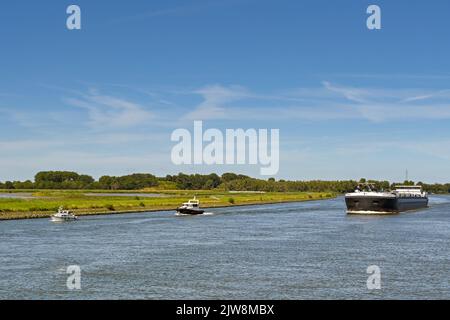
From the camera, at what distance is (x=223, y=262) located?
51812mm

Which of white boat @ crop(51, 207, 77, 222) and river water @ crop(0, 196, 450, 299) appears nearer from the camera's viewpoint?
river water @ crop(0, 196, 450, 299)

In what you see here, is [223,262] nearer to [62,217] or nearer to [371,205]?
[62,217]

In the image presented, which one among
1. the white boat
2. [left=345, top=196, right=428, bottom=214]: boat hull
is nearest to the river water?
the white boat

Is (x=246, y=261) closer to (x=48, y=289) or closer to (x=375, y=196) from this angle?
(x=48, y=289)

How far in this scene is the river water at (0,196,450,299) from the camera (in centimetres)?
3856

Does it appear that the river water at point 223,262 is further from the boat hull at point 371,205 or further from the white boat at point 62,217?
Result: the boat hull at point 371,205

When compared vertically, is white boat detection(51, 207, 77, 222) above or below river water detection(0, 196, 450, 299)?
above

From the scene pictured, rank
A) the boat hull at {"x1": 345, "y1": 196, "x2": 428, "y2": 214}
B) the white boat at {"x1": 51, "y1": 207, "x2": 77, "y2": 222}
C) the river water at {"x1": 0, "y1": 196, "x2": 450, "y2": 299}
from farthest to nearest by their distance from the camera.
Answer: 1. the boat hull at {"x1": 345, "y1": 196, "x2": 428, "y2": 214}
2. the white boat at {"x1": 51, "y1": 207, "x2": 77, "y2": 222}
3. the river water at {"x1": 0, "y1": 196, "x2": 450, "y2": 299}

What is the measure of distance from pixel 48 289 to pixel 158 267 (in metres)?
12.2

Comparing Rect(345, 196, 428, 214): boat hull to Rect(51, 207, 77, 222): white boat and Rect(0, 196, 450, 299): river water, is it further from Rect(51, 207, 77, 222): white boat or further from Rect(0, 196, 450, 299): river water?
Rect(51, 207, 77, 222): white boat

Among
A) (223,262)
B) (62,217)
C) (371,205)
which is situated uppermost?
(371,205)

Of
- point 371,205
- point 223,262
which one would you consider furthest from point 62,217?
point 371,205

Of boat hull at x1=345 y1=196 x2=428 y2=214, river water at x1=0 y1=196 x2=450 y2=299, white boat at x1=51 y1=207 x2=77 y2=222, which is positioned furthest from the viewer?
boat hull at x1=345 y1=196 x2=428 y2=214

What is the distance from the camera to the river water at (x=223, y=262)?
38.6 meters
